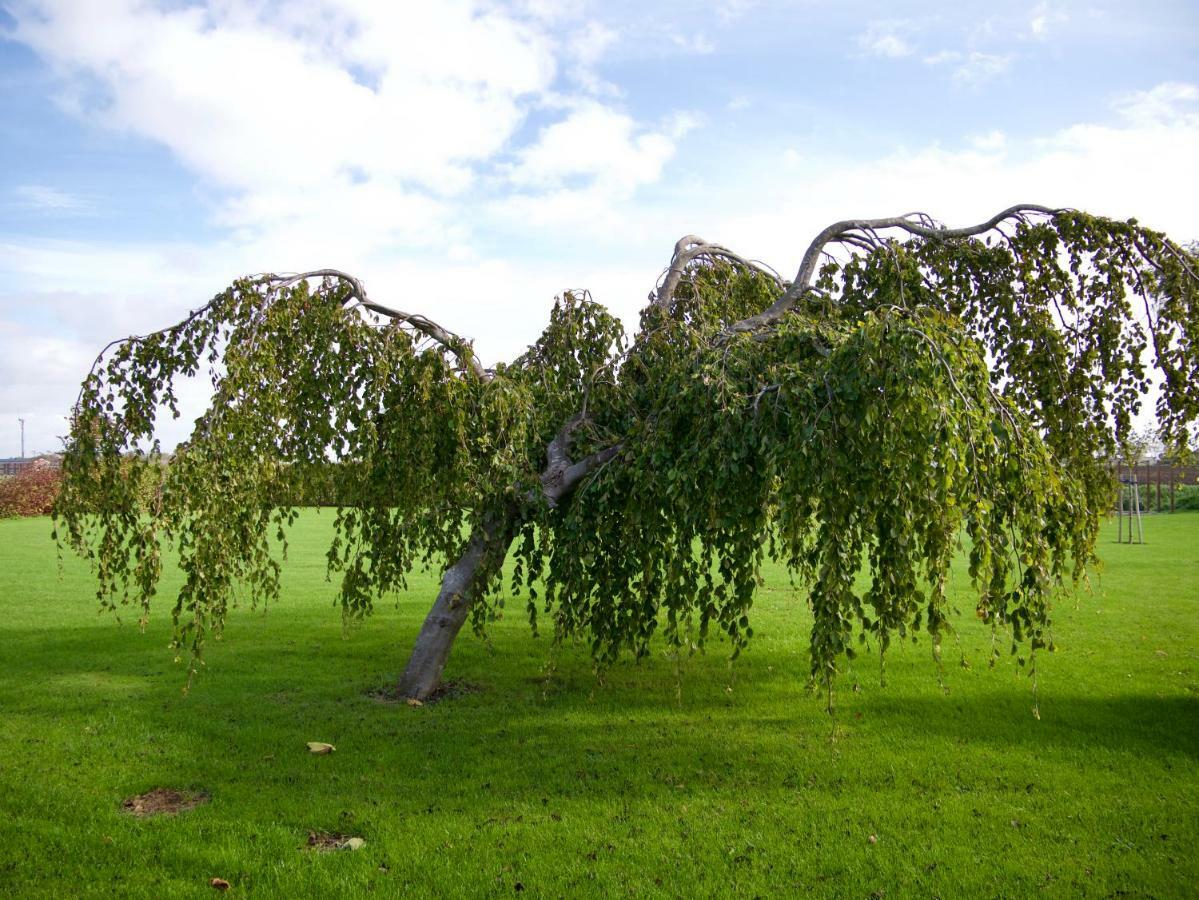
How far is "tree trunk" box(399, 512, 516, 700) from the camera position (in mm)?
6473

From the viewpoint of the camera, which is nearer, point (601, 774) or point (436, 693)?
point (601, 774)

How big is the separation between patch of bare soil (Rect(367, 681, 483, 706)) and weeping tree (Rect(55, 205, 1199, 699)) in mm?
Result: 119

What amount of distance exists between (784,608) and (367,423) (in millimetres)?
7335

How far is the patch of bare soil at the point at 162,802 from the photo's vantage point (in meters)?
4.63

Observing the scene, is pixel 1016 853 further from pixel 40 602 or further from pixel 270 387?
pixel 40 602

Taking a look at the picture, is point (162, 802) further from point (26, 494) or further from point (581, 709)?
point (26, 494)

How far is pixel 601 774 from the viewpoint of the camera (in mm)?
5215

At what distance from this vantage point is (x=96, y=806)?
4.63m

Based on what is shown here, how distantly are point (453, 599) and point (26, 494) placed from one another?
1072 inches

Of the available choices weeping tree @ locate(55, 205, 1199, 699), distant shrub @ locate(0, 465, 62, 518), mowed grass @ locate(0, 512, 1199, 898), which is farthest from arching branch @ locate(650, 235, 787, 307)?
distant shrub @ locate(0, 465, 62, 518)

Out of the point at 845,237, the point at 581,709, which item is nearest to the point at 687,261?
the point at 845,237

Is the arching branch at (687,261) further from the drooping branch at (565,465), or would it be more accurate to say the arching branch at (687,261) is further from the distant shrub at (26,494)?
the distant shrub at (26,494)

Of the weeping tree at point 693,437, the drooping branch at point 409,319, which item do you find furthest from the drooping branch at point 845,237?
the drooping branch at point 409,319

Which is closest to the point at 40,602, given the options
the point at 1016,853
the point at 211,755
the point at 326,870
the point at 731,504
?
the point at 211,755
